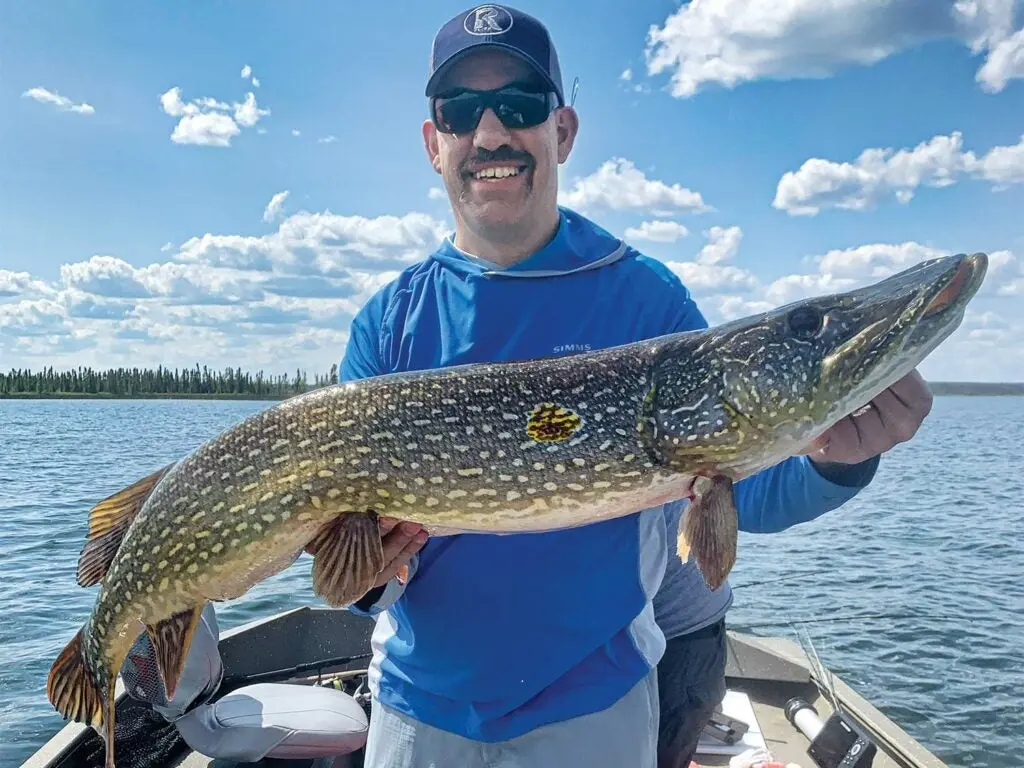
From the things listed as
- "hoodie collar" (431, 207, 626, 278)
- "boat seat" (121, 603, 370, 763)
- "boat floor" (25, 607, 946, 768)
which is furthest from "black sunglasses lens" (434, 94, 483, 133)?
"boat floor" (25, 607, 946, 768)

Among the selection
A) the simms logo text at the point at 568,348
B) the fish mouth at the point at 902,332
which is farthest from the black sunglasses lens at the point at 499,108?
the fish mouth at the point at 902,332

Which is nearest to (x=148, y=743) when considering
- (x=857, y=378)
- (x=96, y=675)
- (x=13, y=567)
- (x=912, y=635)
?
(x=96, y=675)

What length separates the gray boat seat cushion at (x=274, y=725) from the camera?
142 inches

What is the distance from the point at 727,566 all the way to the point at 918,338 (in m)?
0.89

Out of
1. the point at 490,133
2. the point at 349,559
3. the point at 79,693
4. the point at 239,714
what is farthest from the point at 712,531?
the point at 239,714

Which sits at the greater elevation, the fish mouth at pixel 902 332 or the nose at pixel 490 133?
the nose at pixel 490 133

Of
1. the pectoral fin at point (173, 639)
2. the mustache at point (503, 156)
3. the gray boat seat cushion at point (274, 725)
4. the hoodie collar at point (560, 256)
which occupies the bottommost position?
the gray boat seat cushion at point (274, 725)

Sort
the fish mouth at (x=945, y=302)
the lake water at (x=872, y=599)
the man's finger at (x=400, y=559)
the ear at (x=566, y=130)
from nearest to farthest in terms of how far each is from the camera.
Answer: the fish mouth at (x=945, y=302), the man's finger at (x=400, y=559), the ear at (x=566, y=130), the lake water at (x=872, y=599)

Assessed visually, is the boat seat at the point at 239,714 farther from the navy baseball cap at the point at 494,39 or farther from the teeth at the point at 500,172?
the navy baseball cap at the point at 494,39

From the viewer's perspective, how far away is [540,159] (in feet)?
8.91

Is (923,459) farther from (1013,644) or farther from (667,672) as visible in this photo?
(667,672)

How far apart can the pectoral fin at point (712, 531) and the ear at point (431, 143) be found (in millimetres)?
1587

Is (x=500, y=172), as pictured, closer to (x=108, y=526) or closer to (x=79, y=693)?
(x=108, y=526)

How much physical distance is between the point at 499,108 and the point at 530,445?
1.21m
